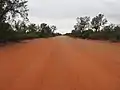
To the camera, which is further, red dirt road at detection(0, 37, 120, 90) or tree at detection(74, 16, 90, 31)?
tree at detection(74, 16, 90, 31)

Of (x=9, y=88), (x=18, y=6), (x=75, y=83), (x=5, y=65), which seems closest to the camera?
(x=9, y=88)

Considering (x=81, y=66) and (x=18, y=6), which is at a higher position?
(x=18, y=6)

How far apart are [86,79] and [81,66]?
8.00ft

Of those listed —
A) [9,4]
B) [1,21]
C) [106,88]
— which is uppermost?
[9,4]

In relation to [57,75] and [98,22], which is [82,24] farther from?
[57,75]

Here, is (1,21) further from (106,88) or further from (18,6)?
(106,88)

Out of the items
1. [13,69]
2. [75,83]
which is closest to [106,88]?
[75,83]

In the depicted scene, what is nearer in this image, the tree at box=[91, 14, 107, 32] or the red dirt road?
the red dirt road

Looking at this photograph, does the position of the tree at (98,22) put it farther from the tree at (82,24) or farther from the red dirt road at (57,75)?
the red dirt road at (57,75)

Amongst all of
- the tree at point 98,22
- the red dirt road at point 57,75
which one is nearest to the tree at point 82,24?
the tree at point 98,22

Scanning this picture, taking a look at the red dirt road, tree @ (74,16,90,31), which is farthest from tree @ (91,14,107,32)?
the red dirt road

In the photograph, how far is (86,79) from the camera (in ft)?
32.2

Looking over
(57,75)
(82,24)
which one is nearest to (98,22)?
(82,24)

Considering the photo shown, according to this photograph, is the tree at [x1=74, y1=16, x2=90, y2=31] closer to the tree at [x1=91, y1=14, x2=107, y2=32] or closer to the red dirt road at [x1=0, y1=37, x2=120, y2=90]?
the tree at [x1=91, y1=14, x2=107, y2=32]
